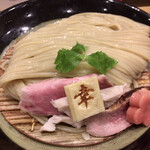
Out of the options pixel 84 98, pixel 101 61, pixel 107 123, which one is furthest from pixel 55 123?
pixel 101 61

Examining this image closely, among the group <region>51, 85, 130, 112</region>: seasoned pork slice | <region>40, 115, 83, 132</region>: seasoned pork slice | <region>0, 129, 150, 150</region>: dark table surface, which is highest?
<region>51, 85, 130, 112</region>: seasoned pork slice

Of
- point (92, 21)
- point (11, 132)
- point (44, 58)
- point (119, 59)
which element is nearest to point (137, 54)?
point (119, 59)

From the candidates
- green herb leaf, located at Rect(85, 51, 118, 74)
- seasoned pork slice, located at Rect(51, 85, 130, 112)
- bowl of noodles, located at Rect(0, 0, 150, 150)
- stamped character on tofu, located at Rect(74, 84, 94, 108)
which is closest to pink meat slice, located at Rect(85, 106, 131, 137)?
bowl of noodles, located at Rect(0, 0, 150, 150)

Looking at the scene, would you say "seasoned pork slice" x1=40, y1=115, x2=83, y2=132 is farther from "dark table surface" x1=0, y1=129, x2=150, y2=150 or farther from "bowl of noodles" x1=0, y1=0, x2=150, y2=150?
"dark table surface" x1=0, y1=129, x2=150, y2=150

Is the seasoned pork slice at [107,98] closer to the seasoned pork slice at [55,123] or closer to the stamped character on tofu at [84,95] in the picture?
the seasoned pork slice at [55,123]

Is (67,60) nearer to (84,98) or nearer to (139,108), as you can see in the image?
(84,98)

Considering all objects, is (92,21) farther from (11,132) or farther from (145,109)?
(11,132)

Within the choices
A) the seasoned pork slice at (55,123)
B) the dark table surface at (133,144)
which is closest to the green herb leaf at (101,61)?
the seasoned pork slice at (55,123)
